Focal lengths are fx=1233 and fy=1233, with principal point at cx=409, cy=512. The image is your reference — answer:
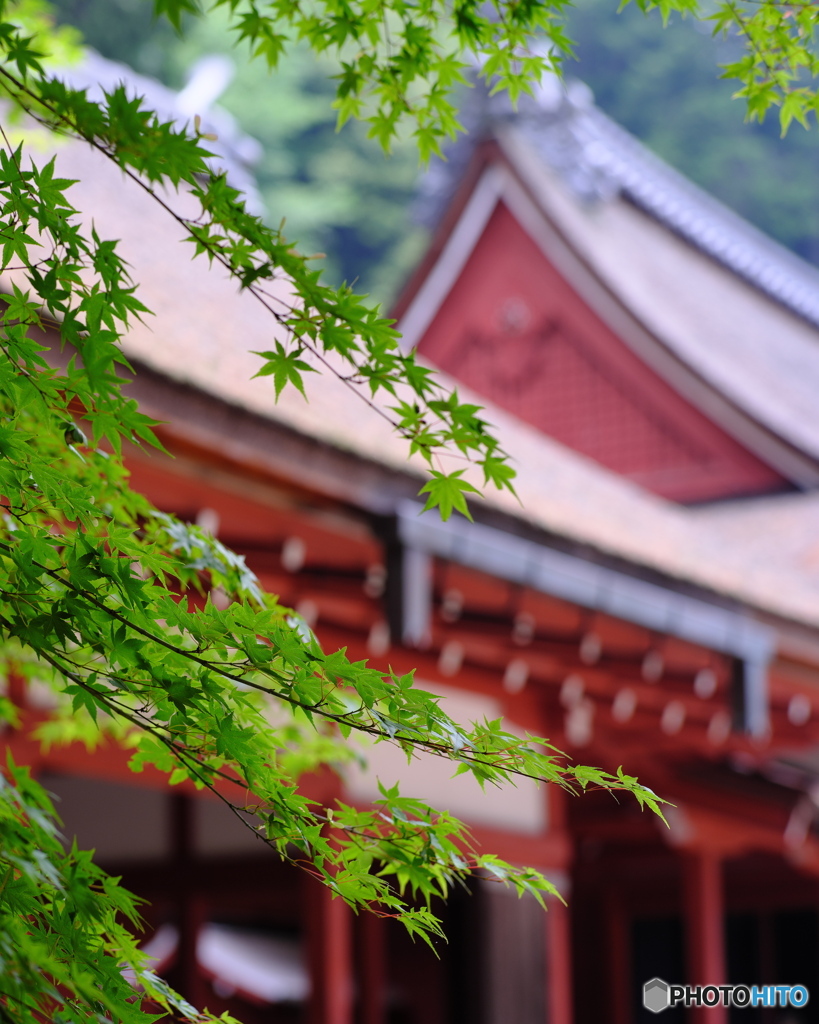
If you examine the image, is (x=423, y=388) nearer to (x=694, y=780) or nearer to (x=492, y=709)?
(x=492, y=709)

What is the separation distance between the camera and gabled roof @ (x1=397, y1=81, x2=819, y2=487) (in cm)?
849

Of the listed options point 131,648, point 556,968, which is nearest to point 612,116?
point 556,968

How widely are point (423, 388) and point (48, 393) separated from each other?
0.45m

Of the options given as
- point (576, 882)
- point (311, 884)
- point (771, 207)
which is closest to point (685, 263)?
point (576, 882)

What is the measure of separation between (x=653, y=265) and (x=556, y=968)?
23.5 ft

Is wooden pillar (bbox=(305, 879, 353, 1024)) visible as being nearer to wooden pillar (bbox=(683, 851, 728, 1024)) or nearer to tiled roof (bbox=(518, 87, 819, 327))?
wooden pillar (bbox=(683, 851, 728, 1024))

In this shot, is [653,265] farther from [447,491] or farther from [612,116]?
[612,116]

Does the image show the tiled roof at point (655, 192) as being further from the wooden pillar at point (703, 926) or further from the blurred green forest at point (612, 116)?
the blurred green forest at point (612, 116)

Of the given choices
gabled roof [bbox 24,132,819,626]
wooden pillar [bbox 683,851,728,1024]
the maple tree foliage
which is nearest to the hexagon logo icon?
gabled roof [bbox 24,132,819,626]

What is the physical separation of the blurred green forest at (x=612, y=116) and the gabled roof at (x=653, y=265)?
32.8 ft

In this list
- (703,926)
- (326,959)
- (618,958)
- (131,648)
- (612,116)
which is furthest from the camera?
(612,116)

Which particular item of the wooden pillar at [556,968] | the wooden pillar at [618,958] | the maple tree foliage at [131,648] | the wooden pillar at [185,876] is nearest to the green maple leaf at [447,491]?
the maple tree foliage at [131,648]

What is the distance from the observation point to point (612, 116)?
25344mm

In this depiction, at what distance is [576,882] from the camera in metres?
7.62
